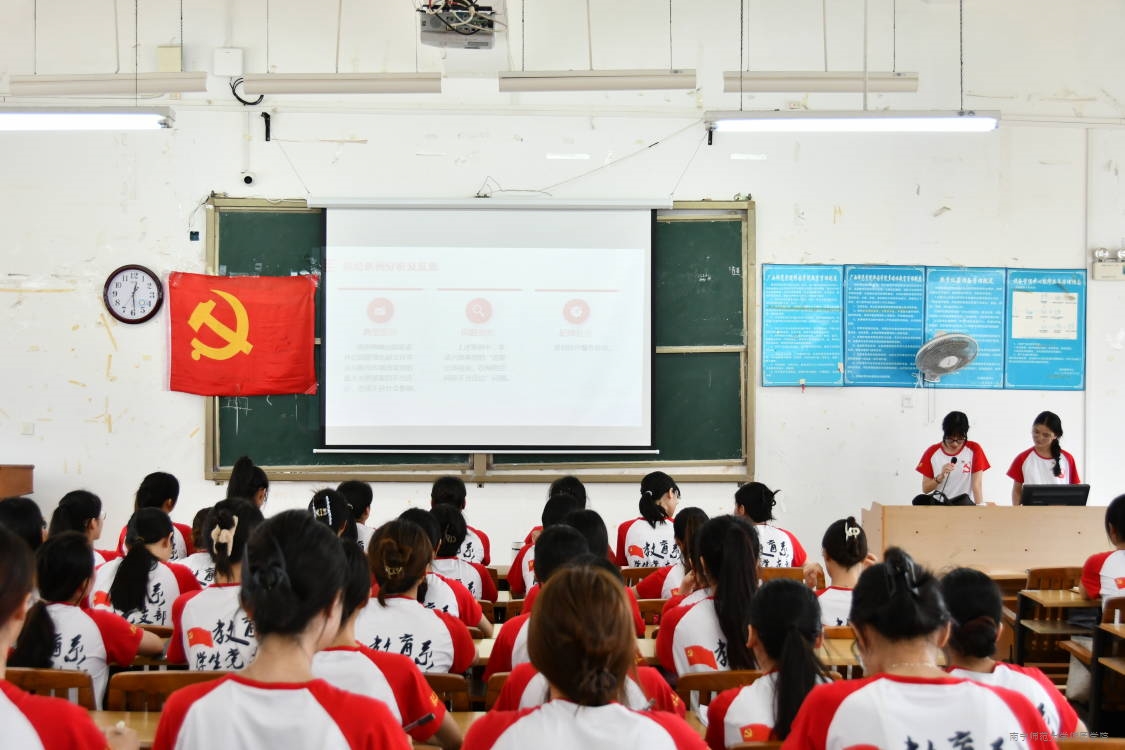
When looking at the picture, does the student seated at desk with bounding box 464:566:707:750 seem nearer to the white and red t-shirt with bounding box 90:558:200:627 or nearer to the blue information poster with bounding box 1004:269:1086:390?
the white and red t-shirt with bounding box 90:558:200:627

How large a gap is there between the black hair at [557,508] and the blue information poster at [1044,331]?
11.2 ft

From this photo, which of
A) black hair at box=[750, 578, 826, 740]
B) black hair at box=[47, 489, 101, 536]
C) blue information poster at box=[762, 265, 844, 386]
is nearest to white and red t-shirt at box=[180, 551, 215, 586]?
black hair at box=[47, 489, 101, 536]

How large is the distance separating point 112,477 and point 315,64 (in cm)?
281

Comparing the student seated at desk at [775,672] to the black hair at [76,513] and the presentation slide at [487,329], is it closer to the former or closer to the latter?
the black hair at [76,513]

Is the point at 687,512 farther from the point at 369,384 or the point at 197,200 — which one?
the point at 197,200

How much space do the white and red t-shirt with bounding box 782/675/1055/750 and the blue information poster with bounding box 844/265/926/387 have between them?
4466 millimetres

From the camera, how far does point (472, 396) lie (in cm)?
567

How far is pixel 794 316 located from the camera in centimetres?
574

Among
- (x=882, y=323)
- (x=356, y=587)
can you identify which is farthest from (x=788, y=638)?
(x=882, y=323)

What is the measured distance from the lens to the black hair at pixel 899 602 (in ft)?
4.99

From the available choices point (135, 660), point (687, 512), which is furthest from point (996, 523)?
point (135, 660)

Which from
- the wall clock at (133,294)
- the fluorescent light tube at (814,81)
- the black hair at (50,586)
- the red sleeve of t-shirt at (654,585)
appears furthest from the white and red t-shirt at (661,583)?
the wall clock at (133,294)

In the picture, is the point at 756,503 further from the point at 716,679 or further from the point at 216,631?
the point at 216,631

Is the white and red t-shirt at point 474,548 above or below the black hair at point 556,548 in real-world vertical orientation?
below
